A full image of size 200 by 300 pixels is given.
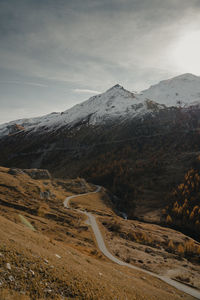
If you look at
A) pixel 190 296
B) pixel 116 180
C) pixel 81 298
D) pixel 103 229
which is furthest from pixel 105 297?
pixel 116 180

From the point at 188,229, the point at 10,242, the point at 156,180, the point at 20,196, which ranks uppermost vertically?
the point at 10,242

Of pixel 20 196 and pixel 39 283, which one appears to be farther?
pixel 20 196

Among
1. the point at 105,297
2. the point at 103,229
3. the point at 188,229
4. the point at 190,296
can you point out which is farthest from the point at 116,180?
the point at 105,297

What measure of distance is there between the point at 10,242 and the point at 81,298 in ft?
25.1

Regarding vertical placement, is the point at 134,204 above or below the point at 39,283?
below

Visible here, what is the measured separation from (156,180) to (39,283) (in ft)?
547

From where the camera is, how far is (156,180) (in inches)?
6649

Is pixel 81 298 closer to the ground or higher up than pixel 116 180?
higher up

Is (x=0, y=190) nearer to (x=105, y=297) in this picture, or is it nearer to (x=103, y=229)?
(x=103, y=229)

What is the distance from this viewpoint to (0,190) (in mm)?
51688

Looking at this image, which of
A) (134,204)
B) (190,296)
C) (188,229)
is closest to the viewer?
(190,296)

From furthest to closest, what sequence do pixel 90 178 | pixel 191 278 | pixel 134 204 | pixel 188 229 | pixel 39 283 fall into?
pixel 90 178 < pixel 134 204 < pixel 188 229 < pixel 191 278 < pixel 39 283

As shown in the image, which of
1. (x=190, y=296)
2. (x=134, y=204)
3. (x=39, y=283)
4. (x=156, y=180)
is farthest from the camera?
(x=156, y=180)

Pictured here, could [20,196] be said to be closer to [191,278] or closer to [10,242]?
[10,242]
